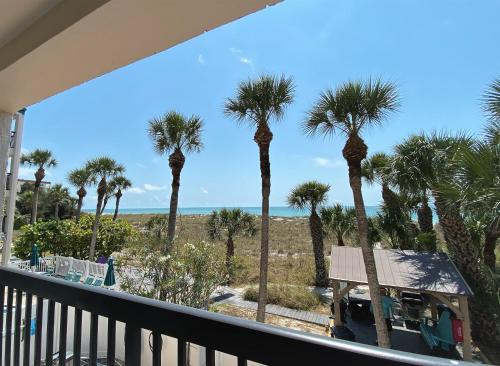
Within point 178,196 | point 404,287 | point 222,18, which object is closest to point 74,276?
point 178,196

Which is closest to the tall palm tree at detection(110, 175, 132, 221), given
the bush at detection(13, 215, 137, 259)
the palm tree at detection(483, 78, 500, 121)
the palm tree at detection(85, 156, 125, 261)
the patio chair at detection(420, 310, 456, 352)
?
the palm tree at detection(85, 156, 125, 261)

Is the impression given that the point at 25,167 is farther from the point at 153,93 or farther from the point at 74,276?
the point at 153,93

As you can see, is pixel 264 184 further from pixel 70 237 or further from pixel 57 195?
pixel 57 195

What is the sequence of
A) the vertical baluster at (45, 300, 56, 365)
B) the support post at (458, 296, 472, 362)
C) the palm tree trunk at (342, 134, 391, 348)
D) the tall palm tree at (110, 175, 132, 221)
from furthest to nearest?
the tall palm tree at (110, 175, 132, 221), the palm tree trunk at (342, 134, 391, 348), the support post at (458, 296, 472, 362), the vertical baluster at (45, 300, 56, 365)

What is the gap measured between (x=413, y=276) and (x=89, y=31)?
7.46 meters

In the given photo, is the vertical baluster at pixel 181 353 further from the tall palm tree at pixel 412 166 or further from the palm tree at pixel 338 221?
the palm tree at pixel 338 221

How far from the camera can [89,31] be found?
1.31 metres

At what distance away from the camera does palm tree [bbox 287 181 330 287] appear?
44.3ft

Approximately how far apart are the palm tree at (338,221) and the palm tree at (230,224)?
349cm

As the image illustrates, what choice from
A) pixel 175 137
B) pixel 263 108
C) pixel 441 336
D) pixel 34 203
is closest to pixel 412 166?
pixel 441 336

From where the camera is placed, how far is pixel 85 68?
1646 mm

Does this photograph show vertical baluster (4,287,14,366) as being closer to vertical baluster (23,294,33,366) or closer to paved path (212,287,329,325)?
vertical baluster (23,294,33,366)

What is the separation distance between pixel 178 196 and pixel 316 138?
14.4 ft

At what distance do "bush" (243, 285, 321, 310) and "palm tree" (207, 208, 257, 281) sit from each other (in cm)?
364
